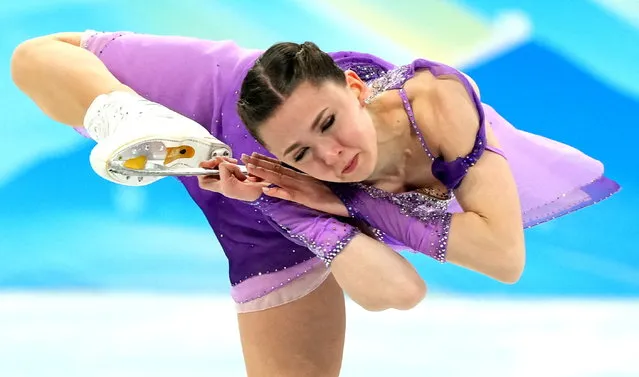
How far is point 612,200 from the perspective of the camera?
469 centimetres

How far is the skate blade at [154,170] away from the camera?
2.06m

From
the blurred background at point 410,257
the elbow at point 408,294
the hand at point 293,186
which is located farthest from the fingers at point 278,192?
the blurred background at point 410,257

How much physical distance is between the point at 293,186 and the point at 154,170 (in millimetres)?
339

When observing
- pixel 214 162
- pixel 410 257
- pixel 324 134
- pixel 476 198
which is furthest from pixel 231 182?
pixel 410 257

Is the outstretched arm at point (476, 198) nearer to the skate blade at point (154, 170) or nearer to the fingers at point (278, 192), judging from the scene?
the fingers at point (278, 192)

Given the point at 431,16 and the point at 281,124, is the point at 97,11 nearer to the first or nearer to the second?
the point at 431,16

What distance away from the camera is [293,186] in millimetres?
2203

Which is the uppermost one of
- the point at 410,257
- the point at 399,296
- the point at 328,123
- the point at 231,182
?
the point at 328,123

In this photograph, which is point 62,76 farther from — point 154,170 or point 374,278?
point 374,278

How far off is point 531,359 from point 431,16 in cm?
219

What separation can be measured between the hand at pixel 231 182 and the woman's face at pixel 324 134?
0.45 ft

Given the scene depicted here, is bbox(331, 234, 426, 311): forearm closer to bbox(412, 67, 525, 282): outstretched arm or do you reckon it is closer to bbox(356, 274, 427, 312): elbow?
bbox(356, 274, 427, 312): elbow

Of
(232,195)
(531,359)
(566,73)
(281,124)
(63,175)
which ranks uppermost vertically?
(281,124)

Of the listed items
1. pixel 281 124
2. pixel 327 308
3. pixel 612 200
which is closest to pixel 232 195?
pixel 281 124
